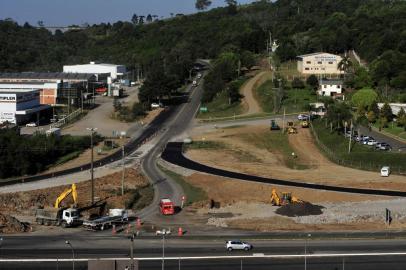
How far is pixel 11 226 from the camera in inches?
1729

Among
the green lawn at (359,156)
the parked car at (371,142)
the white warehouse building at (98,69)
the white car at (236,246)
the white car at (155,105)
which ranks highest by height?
the white warehouse building at (98,69)

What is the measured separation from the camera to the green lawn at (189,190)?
2099 inches

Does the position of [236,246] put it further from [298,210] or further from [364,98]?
[364,98]

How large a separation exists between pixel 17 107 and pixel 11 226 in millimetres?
53452

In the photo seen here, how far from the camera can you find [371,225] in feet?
149

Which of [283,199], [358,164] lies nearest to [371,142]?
[358,164]

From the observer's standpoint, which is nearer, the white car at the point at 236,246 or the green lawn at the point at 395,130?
the white car at the point at 236,246

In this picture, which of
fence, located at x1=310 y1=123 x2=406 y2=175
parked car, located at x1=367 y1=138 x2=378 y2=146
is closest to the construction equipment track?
fence, located at x1=310 y1=123 x2=406 y2=175

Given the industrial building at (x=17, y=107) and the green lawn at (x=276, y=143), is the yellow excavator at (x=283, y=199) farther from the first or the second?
the industrial building at (x=17, y=107)

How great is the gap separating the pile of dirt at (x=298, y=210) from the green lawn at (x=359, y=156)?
683 inches

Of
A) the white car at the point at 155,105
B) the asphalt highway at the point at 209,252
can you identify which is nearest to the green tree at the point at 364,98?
the white car at the point at 155,105

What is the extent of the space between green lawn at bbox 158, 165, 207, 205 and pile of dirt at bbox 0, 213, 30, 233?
1301 centimetres


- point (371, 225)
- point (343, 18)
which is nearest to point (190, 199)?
point (371, 225)

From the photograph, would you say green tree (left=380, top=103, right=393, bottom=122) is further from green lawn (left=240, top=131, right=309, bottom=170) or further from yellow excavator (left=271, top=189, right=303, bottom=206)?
yellow excavator (left=271, top=189, right=303, bottom=206)
